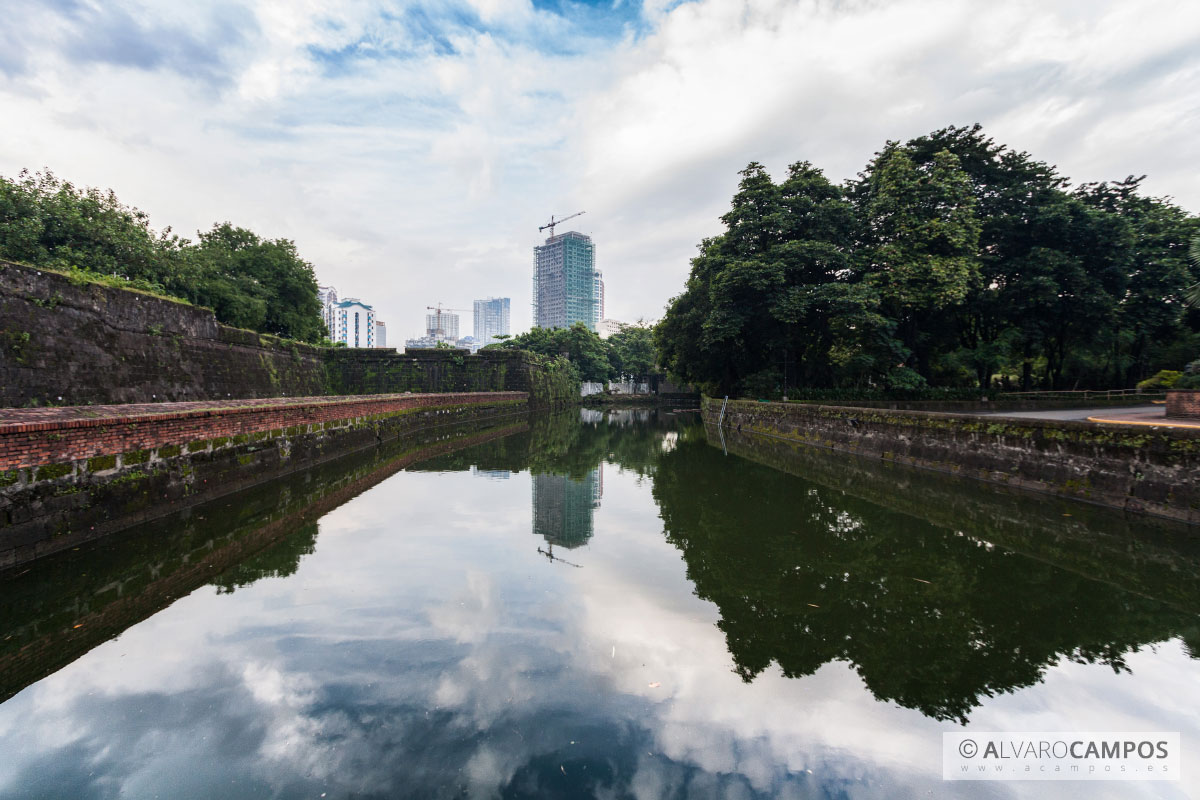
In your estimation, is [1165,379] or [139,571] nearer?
[139,571]

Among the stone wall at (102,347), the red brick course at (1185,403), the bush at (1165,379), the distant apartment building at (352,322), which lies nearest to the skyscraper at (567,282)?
the distant apartment building at (352,322)

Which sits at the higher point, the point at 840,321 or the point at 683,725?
the point at 840,321

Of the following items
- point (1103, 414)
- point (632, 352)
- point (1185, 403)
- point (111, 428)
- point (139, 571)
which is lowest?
point (139, 571)

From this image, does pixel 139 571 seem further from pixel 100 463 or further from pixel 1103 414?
pixel 1103 414

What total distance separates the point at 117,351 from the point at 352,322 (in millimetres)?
135083

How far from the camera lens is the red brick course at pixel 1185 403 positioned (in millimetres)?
8008

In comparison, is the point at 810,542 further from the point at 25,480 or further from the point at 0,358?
the point at 0,358

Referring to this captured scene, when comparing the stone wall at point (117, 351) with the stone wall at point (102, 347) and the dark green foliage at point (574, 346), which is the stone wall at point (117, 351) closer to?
the stone wall at point (102, 347)

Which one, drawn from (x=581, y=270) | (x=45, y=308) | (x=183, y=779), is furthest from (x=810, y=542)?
(x=581, y=270)

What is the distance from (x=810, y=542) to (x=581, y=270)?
424 feet

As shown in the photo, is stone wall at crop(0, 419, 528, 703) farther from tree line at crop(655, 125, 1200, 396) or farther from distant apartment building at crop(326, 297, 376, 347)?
distant apartment building at crop(326, 297, 376, 347)

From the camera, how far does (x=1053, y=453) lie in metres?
7.06

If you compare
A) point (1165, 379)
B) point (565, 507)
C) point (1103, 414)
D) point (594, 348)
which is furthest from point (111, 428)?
point (594, 348)

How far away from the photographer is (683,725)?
7.85ft
